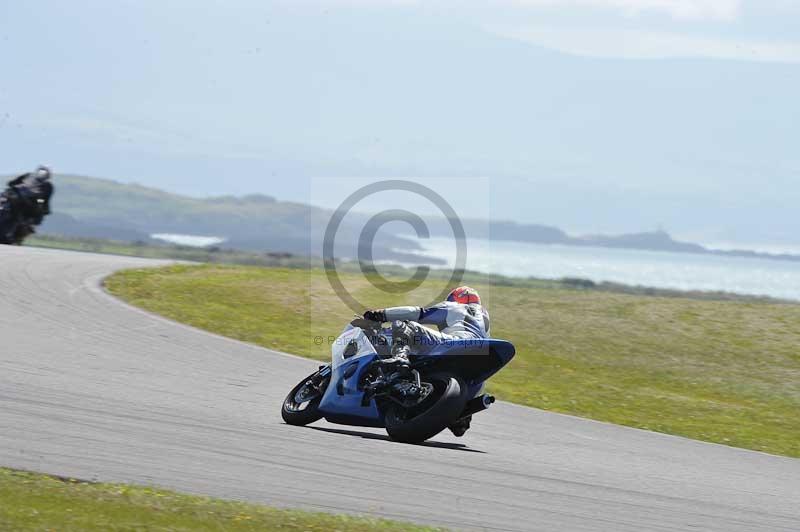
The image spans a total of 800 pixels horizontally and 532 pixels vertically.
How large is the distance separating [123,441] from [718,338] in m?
18.0

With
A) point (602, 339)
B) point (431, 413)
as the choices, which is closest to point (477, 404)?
point (431, 413)

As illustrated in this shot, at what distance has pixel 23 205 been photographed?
1217 inches

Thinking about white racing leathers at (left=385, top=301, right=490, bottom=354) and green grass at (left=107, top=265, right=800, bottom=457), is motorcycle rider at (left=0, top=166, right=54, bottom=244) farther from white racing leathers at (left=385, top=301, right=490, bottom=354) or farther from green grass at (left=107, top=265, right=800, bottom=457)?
white racing leathers at (left=385, top=301, right=490, bottom=354)

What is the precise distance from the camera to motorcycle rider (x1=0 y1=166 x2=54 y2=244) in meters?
30.7

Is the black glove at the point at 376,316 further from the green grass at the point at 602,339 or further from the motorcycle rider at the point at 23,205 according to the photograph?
the motorcycle rider at the point at 23,205

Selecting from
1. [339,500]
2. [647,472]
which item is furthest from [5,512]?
[647,472]

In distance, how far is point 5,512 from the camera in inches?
295

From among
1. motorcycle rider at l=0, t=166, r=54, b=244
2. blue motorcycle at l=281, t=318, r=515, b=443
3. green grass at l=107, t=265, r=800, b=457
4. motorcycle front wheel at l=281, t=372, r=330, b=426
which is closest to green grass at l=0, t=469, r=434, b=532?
blue motorcycle at l=281, t=318, r=515, b=443

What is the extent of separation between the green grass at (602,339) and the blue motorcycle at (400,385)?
6117mm

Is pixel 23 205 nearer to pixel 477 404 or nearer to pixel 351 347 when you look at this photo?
pixel 351 347

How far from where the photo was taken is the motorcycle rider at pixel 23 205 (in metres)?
30.7

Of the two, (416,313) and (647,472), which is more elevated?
(416,313)

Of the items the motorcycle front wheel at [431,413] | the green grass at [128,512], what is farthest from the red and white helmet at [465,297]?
the green grass at [128,512]

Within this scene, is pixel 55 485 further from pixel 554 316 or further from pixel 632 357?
pixel 554 316
